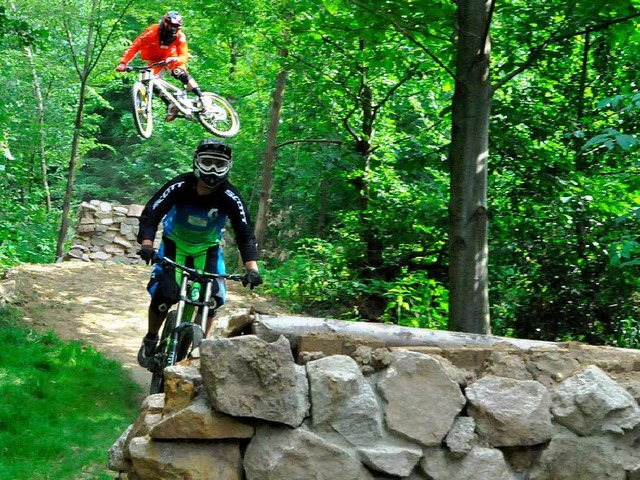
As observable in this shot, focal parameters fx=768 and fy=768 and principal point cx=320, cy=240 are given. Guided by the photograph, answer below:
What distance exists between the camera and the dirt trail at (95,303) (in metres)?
7.63

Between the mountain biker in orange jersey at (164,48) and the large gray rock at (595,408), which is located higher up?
the mountain biker in orange jersey at (164,48)

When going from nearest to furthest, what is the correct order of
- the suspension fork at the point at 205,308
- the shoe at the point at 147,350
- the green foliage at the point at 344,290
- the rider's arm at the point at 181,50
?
1. the suspension fork at the point at 205,308
2. the shoe at the point at 147,350
3. the green foliage at the point at 344,290
4. the rider's arm at the point at 181,50

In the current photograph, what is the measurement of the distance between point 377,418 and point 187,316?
2540 millimetres

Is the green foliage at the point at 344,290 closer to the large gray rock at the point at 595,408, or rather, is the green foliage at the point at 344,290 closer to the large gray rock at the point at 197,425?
the large gray rock at the point at 595,408

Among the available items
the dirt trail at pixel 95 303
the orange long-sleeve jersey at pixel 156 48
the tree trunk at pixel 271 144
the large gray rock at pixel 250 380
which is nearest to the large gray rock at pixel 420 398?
the large gray rock at pixel 250 380

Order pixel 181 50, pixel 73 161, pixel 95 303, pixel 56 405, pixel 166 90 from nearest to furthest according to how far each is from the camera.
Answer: pixel 56 405
pixel 95 303
pixel 181 50
pixel 166 90
pixel 73 161

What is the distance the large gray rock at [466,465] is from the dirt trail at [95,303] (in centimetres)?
423

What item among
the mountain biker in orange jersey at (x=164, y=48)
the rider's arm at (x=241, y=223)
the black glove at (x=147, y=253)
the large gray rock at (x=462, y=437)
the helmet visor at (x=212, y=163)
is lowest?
the large gray rock at (x=462, y=437)

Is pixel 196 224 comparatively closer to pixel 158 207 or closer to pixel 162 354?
pixel 158 207

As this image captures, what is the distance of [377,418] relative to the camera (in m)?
2.54

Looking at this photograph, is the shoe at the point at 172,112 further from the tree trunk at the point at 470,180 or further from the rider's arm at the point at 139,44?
the tree trunk at the point at 470,180

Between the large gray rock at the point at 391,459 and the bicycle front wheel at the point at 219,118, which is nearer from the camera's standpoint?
the large gray rock at the point at 391,459

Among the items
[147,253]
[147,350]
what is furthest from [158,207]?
[147,350]

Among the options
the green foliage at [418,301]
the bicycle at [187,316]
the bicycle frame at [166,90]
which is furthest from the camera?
the bicycle frame at [166,90]
